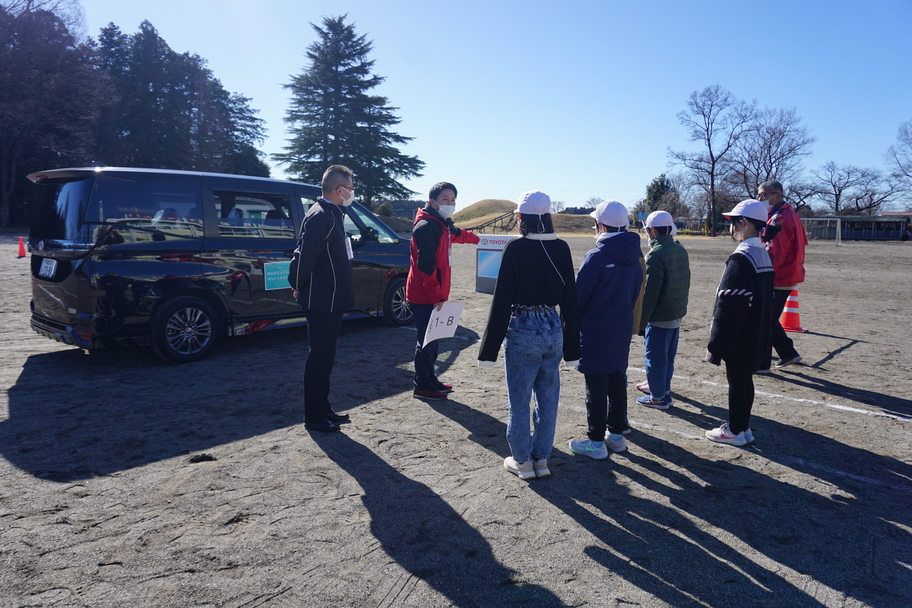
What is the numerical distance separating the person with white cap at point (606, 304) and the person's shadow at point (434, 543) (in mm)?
1383

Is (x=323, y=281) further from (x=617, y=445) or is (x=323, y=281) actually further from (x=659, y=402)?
(x=659, y=402)

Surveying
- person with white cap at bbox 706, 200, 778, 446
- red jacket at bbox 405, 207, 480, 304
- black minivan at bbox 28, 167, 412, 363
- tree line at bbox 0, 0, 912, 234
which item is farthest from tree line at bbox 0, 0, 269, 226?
person with white cap at bbox 706, 200, 778, 446

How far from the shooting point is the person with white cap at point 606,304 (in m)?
3.85

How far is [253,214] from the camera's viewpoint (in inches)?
276

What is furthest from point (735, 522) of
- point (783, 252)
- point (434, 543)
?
point (783, 252)

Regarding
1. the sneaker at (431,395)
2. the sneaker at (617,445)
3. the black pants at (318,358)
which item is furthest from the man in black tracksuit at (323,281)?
the sneaker at (617,445)

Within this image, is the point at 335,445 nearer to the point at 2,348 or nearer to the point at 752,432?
the point at 752,432

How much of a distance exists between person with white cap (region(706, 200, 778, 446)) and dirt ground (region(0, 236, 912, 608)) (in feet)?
2.33

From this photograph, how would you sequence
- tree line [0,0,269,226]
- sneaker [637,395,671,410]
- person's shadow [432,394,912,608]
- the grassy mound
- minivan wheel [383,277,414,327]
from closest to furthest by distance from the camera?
person's shadow [432,394,912,608] < sneaker [637,395,671,410] < minivan wheel [383,277,414,327] < tree line [0,0,269,226] < the grassy mound

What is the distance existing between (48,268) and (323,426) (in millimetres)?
3726

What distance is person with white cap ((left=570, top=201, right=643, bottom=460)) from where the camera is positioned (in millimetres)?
3854

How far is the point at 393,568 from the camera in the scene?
9.10ft

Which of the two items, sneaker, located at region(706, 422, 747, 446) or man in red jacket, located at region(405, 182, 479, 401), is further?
man in red jacket, located at region(405, 182, 479, 401)

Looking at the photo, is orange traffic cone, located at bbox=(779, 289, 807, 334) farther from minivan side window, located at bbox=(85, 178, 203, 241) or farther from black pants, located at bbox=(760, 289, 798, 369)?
minivan side window, located at bbox=(85, 178, 203, 241)
